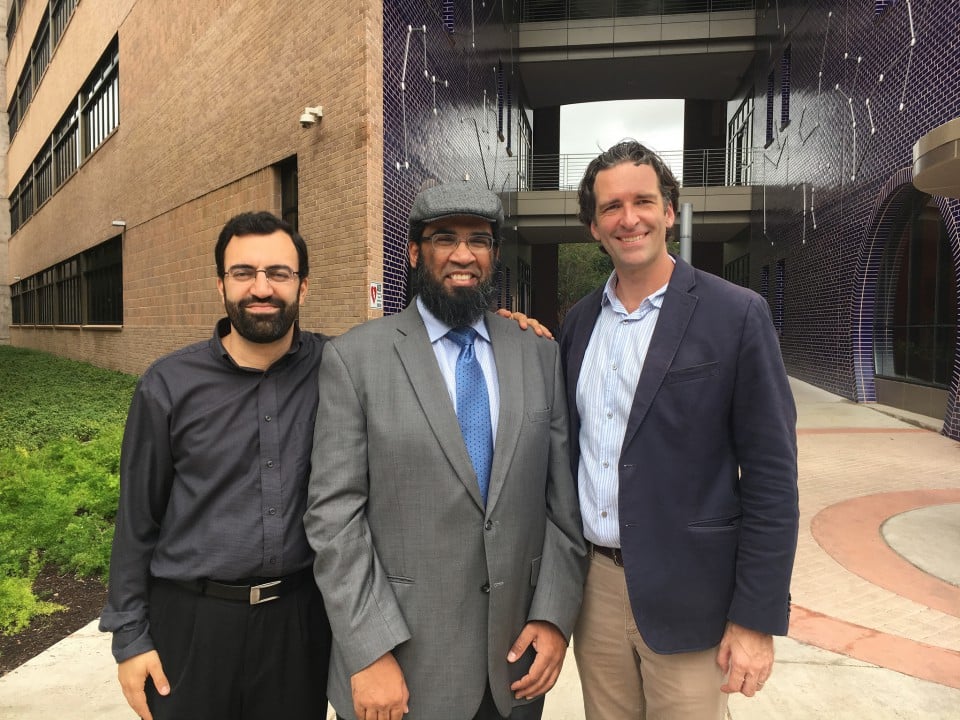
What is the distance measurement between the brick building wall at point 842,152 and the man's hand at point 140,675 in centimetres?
1088

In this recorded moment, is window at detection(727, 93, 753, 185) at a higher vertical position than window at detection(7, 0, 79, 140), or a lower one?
lower

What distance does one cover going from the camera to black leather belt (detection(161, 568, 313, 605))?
1.98 metres

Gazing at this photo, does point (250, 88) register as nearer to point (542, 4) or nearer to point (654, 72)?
point (542, 4)

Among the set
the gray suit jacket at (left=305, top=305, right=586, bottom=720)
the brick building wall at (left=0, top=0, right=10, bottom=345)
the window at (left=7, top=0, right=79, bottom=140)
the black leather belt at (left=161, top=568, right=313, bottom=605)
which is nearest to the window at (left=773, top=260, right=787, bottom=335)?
the gray suit jacket at (left=305, top=305, right=586, bottom=720)

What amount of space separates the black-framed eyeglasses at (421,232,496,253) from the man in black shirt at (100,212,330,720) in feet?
1.63

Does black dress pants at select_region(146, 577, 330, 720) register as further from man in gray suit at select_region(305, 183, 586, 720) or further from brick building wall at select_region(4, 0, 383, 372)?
brick building wall at select_region(4, 0, 383, 372)

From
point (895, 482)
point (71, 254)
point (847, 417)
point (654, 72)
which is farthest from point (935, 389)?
point (71, 254)

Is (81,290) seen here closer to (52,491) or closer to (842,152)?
(52,491)

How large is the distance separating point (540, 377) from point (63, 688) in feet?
9.31

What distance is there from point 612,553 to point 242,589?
109 cm

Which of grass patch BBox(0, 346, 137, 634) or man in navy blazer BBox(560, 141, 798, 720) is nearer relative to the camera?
man in navy blazer BBox(560, 141, 798, 720)

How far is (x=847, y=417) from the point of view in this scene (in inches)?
481

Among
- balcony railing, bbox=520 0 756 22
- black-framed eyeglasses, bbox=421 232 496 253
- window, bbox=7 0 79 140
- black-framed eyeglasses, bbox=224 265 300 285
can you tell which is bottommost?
black-framed eyeglasses, bbox=224 265 300 285

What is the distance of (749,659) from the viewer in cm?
189
